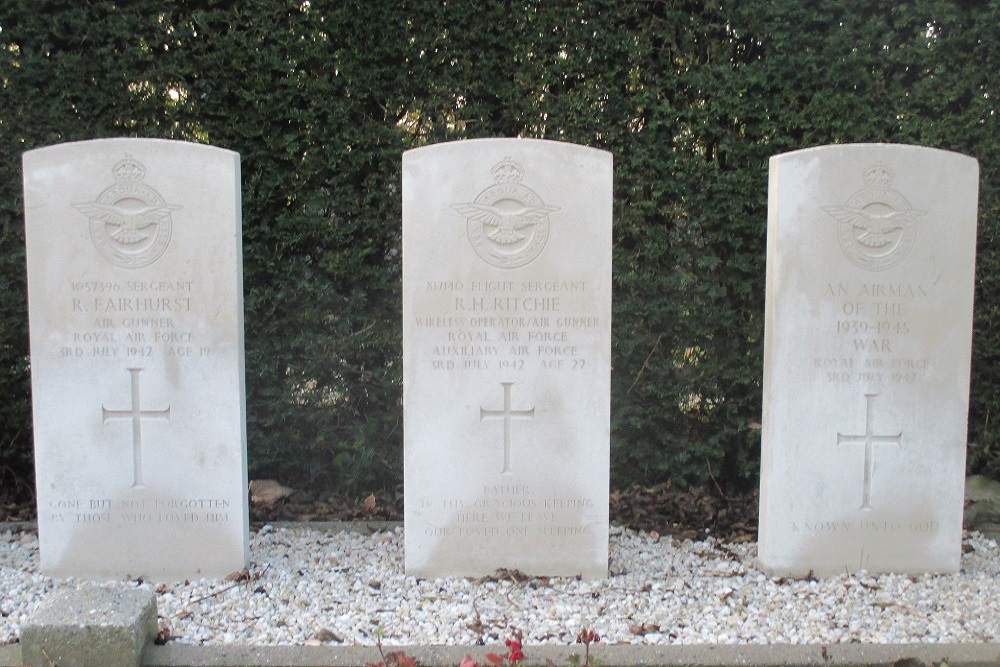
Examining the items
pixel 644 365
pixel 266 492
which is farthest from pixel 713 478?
pixel 266 492

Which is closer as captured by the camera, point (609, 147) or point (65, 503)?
point (65, 503)

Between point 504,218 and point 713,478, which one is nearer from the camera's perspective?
point 504,218

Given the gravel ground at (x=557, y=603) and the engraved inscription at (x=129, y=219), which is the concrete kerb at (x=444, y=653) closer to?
the gravel ground at (x=557, y=603)

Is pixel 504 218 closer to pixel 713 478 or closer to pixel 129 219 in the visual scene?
pixel 129 219

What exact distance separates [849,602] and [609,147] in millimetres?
2635

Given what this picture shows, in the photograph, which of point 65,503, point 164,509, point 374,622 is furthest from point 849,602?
point 65,503

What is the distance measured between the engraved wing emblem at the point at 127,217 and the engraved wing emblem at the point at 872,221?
2.97 m

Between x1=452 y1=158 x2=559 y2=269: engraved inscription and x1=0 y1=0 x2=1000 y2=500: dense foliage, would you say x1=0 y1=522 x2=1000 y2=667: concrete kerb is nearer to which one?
x1=452 y1=158 x2=559 y2=269: engraved inscription

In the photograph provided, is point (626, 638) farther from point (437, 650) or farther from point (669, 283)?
point (669, 283)

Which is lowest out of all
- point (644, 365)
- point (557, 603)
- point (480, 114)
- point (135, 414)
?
point (557, 603)

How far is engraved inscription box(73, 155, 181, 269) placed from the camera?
3.89m

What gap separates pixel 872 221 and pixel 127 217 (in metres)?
3.32

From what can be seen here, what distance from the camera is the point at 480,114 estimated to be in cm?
491

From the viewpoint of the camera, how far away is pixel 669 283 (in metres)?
4.97
